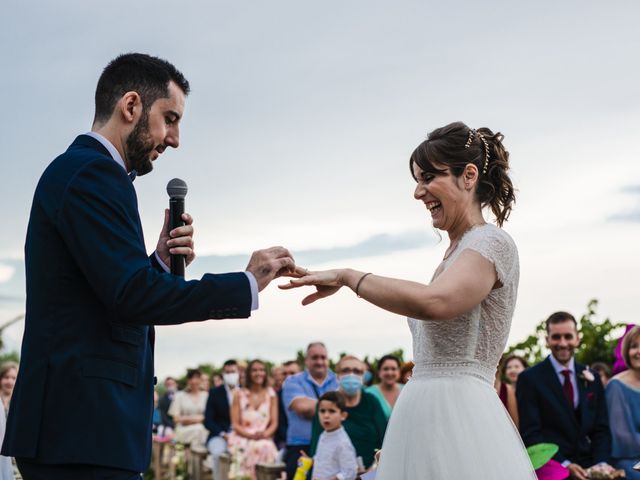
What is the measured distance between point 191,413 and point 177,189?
1369 cm

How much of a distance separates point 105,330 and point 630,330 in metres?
6.39

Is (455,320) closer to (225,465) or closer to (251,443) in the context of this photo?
(251,443)

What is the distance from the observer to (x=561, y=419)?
8.05 m

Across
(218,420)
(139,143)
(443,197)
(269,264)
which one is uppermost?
(218,420)

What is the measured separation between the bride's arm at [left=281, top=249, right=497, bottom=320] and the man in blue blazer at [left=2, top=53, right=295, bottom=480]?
38 cm

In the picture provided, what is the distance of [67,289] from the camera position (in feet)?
10.0

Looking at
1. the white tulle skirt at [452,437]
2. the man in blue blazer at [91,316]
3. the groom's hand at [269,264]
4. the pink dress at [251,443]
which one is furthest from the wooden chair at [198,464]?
the man in blue blazer at [91,316]

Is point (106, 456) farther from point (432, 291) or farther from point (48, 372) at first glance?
point (432, 291)

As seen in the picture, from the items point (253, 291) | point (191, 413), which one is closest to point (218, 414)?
point (191, 413)

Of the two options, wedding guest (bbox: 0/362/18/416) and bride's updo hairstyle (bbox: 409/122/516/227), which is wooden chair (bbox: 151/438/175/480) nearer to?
wedding guest (bbox: 0/362/18/416)

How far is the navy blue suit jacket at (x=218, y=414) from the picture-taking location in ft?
46.0

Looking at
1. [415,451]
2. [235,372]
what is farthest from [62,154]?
[235,372]

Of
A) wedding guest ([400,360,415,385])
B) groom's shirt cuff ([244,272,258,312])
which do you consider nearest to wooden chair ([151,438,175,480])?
wedding guest ([400,360,415,385])

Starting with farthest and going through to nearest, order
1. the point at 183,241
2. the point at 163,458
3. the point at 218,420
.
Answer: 1. the point at 163,458
2. the point at 218,420
3. the point at 183,241
